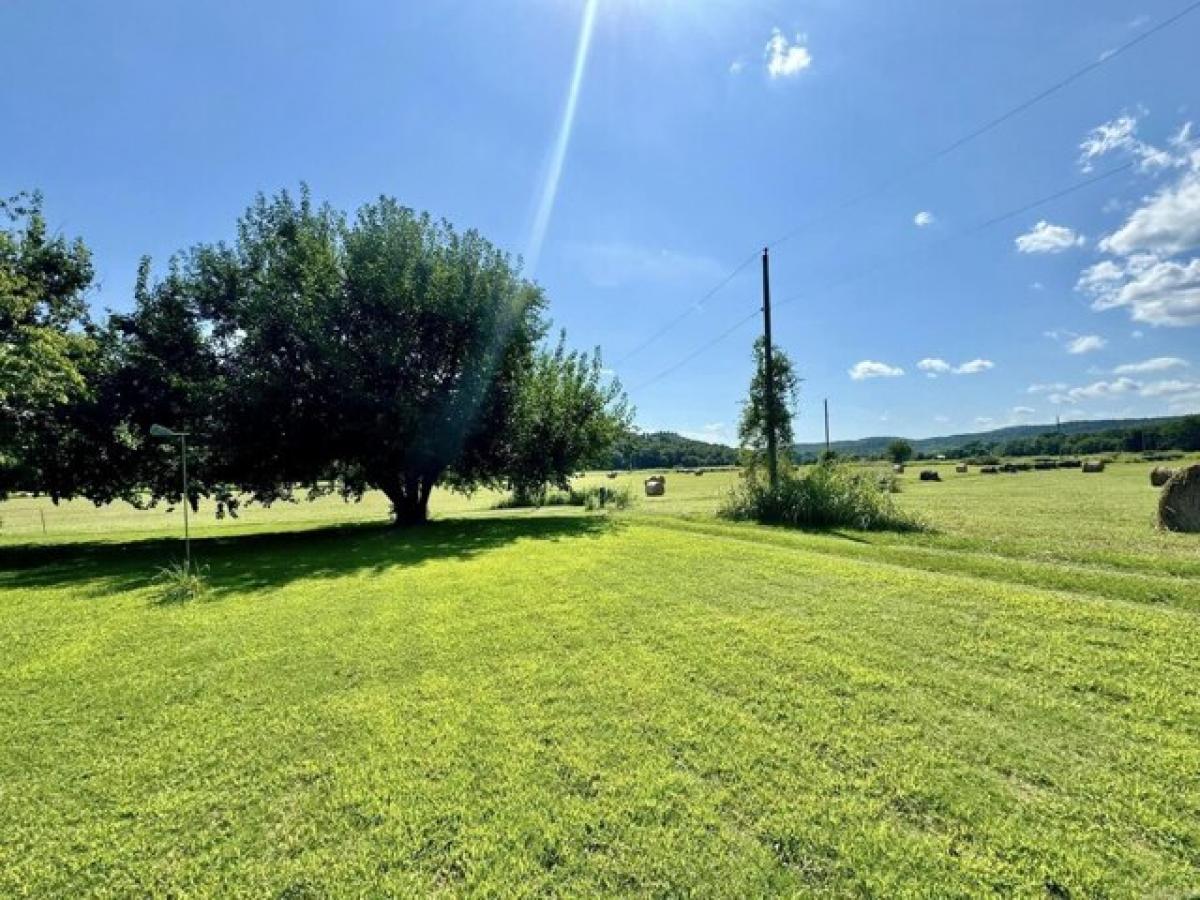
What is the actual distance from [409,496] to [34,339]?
896 cm

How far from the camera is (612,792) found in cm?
291

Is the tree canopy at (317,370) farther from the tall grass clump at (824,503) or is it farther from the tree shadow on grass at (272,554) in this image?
the tall grass clump at (824,503)

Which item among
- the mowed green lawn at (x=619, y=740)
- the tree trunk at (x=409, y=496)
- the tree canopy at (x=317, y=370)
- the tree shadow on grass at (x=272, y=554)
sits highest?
the tree canopy at (x=317, y=370)

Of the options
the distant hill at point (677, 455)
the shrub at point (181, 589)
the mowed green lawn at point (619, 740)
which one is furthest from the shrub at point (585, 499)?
the distant hill at point (677, 455)

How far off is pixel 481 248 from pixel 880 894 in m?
17.0

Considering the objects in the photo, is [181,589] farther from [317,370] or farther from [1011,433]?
[1011,433]

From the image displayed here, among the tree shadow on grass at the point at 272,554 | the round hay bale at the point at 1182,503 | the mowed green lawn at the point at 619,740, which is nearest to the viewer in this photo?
the mowed green lawn at the point at 619,740

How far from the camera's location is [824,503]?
46.1 ft

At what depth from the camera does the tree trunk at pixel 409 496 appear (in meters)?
17.1

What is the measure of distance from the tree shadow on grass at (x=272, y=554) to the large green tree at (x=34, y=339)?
2576 mm

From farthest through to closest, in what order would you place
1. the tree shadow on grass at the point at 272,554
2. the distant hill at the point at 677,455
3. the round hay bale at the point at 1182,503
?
the distant hill at the point at 677,455
the round hay bale at the point at 1182,503
the tree shadow on grass at the point at 272,554

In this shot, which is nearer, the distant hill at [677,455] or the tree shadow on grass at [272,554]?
the tree shadow on grass at [272,554]

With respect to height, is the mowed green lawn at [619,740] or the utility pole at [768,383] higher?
the utility pole at [768,383]

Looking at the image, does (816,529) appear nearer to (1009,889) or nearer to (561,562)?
(561,562)
